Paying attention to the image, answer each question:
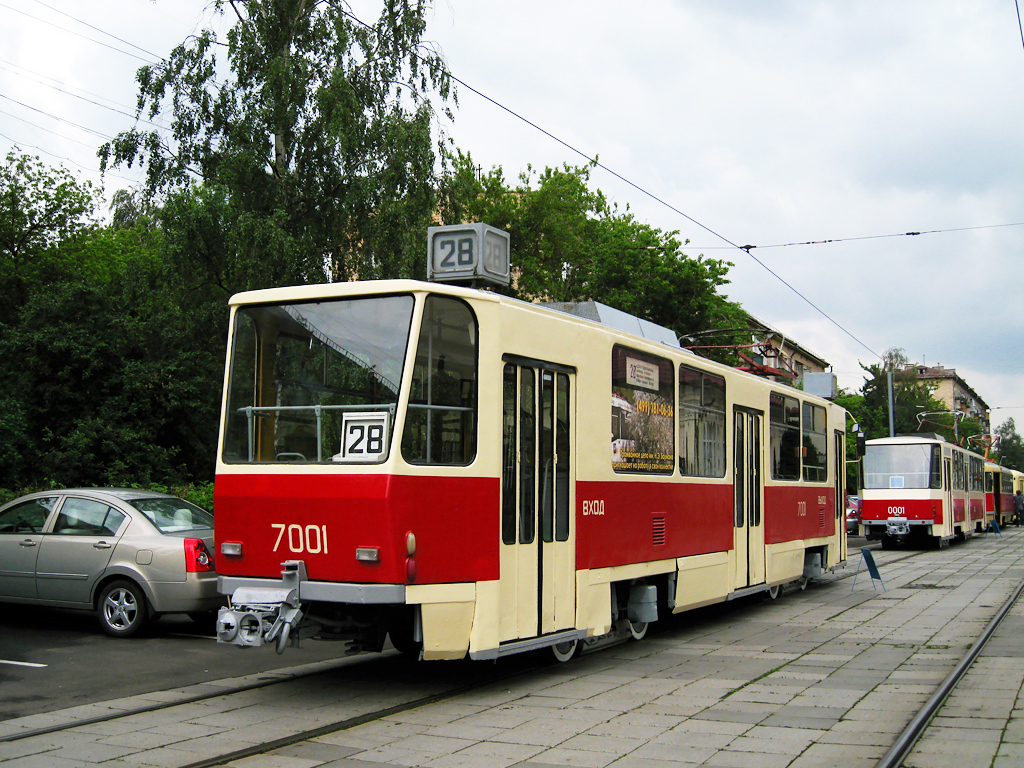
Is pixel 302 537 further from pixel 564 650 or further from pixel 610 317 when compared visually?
pixel 610 317

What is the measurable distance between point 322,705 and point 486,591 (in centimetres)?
143

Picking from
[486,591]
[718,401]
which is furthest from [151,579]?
[718,401]

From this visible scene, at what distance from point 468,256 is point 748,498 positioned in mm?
6169

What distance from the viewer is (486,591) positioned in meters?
7.52

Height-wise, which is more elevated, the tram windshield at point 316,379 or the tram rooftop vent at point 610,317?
the tram rooftop vent at point 610,317

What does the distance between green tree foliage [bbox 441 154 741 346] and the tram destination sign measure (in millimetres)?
27277

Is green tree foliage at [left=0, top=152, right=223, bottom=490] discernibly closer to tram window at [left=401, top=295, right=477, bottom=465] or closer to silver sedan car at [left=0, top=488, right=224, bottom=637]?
silver sedan car at [left=0, top=488, right=224, bottom=637]

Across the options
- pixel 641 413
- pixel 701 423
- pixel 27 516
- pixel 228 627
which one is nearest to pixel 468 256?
pixel 641 413

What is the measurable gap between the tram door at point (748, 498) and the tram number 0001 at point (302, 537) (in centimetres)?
664

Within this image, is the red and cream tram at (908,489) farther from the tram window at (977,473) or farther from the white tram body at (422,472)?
the white tram body at (422,472)

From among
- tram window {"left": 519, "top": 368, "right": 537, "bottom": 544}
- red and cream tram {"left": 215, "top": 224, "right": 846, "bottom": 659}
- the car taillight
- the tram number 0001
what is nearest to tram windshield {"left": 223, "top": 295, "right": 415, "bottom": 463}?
red and cream tram {"left": 215, "top": 224, "right": 846, "bottom": 659}

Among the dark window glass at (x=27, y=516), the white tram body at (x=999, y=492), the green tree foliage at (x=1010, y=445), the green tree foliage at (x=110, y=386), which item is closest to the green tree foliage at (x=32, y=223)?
the green tree foliage at (x=110, y=386)

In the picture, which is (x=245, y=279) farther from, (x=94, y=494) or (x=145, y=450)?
(x=94, y=494)

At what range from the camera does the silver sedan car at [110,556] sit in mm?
10117
